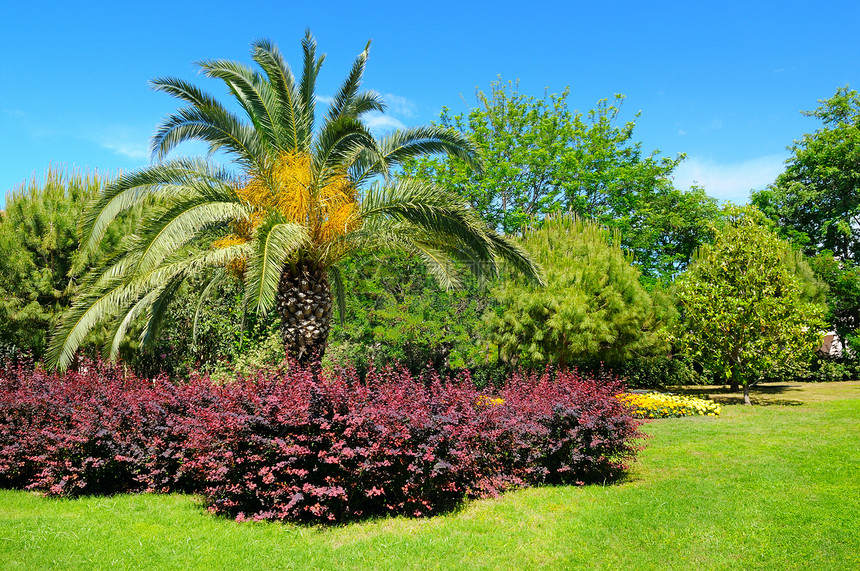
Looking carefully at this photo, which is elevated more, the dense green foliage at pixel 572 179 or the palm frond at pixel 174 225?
the dense green foliage at pixel 572 179

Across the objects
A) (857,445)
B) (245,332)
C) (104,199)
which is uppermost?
(104,199)

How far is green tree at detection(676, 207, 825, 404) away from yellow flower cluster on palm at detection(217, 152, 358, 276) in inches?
447

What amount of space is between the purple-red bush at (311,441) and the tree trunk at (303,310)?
2544 millimetres


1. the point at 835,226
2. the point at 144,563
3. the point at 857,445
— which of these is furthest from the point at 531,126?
the point at 144,563

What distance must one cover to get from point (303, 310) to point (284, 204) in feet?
6.38

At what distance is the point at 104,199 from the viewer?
10.0 metres

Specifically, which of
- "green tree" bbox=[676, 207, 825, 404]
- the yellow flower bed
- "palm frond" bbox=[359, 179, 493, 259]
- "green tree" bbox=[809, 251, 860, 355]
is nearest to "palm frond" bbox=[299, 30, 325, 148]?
"palm frond" bbox=[359, 179, 493, 259]

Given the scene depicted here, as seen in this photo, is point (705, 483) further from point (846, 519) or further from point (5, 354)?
point (5, 354)

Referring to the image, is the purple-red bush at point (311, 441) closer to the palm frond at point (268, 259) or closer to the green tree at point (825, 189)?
the palm frond at point (268, 259)

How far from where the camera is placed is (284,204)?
10.5 meters

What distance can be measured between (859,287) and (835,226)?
419 cm

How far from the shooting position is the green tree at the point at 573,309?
15.8 meters

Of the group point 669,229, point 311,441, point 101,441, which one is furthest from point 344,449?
point 669,229

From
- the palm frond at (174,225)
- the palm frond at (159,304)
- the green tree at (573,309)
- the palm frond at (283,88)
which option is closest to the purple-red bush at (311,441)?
the palm frond at (159,304)
